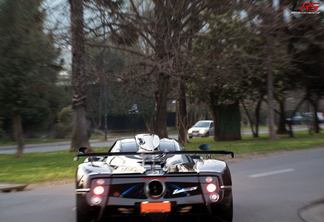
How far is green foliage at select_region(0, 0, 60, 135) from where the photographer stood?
1767 cm

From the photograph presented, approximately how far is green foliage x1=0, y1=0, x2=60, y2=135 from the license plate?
12239mm

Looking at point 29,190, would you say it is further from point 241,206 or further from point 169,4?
point 169,4

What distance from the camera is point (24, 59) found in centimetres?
2038

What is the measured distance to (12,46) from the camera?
18797 mm

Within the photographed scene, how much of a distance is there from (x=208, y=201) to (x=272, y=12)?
17.4m

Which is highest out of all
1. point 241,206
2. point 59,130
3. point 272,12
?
point 272,12

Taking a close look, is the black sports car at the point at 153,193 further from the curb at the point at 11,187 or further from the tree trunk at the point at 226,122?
the tree trunk at the point at 226,122

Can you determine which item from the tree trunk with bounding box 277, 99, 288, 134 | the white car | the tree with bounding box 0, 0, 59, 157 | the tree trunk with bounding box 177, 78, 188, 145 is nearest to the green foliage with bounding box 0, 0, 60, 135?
the tree with bounding box 0, 0, 59, 157

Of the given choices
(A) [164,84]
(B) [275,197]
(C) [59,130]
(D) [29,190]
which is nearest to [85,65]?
(A) [164,84]

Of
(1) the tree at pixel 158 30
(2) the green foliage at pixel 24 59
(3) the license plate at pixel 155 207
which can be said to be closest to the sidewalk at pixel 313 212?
(3) the license plate at pixel 155 207

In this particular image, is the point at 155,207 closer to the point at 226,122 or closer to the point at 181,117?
the point at 181,117

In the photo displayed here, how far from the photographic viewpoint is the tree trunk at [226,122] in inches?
1235

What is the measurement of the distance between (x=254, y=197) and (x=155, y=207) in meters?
4.25

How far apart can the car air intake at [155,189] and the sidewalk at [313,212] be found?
2.71 metres
